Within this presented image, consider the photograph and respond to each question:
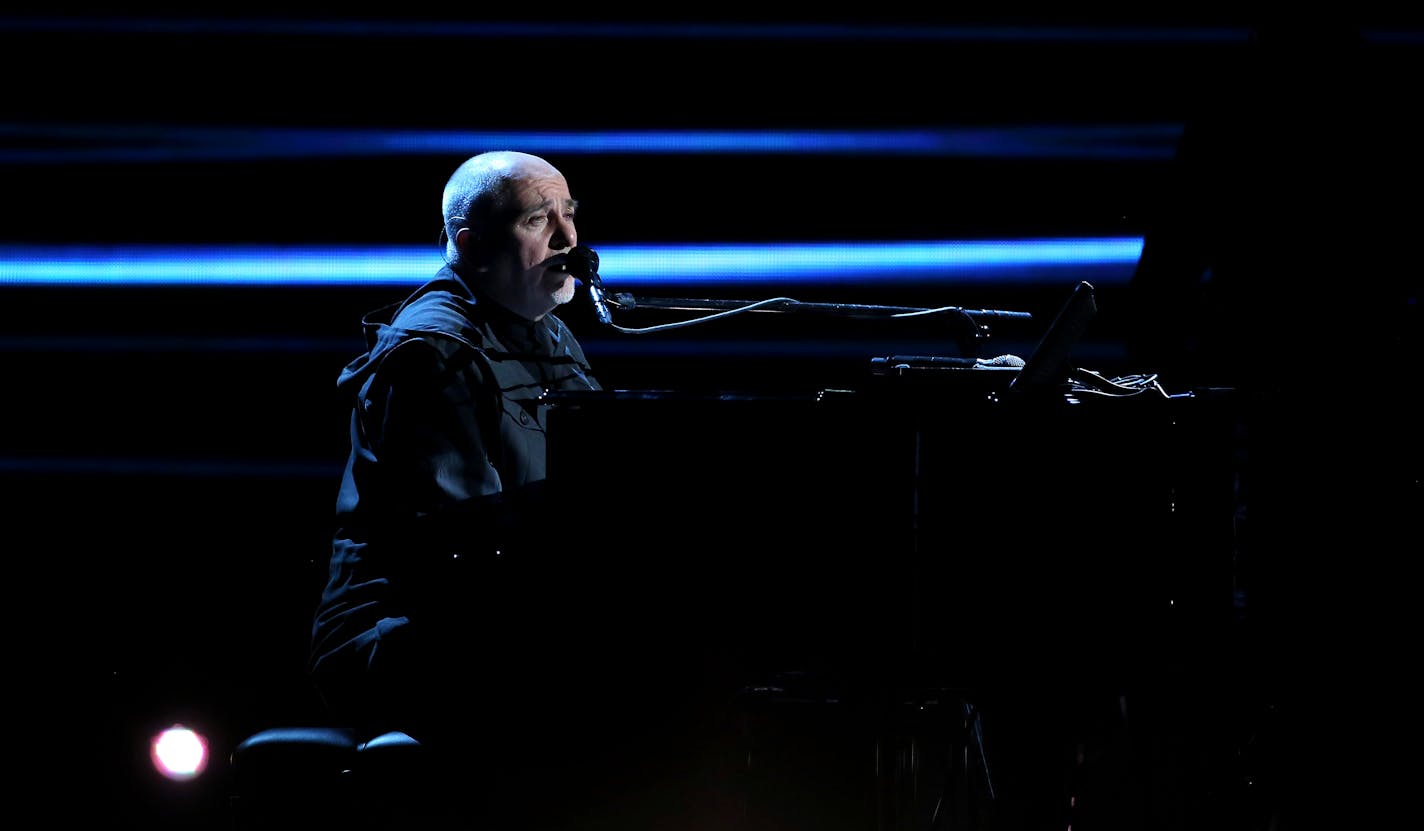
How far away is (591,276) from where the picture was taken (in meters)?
1.92

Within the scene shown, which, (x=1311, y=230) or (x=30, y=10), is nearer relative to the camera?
(x=1311, y=230)

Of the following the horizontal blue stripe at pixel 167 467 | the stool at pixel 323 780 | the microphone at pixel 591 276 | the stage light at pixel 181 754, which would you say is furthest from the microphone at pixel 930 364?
the horizontal blue stripe at pixel 167 467

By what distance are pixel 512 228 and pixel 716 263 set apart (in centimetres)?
76

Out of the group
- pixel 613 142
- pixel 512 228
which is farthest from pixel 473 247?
pixel 613 142

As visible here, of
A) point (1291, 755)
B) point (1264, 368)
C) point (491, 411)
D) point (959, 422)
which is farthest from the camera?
point (1264, 368)

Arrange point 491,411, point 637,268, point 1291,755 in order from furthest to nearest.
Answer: point 637,268, point 491,411, point 1291,755

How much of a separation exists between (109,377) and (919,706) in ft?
7.33

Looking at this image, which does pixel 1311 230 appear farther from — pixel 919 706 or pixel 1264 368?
pixel 919 706

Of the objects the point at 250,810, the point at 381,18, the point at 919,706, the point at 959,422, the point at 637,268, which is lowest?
the point at 250,810

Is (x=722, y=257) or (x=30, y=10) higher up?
(x=30, y=10)

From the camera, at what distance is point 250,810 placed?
5.79ft

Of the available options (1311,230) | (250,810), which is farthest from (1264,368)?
(250,810)

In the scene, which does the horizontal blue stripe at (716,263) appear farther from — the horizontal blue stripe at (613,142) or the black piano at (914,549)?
the black piano at (914,549)

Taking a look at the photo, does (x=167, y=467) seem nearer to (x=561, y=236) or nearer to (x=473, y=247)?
(x=473, y=247)
